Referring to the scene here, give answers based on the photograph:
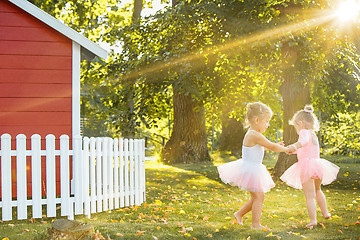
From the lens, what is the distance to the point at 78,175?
7.07 meters

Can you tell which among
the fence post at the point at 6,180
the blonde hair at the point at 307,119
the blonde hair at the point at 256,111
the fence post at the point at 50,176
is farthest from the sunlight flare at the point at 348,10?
the fence post at the point at 6,180

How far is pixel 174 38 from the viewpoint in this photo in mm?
12898

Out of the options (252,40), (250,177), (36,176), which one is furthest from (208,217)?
(252,40)

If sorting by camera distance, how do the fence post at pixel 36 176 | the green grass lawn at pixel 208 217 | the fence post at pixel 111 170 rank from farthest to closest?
the fence post at pixel 111 170 → the fence post at pixel 36 176 → the green grass lawn at pixel 208 217

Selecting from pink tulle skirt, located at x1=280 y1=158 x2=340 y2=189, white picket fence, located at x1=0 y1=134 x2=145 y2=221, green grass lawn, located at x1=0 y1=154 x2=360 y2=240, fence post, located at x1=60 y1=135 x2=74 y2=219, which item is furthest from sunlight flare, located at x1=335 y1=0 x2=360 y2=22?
fence post, located at x1=60 y1=135 x2=74 y2=219

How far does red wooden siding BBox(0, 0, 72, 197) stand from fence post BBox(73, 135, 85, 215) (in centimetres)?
196

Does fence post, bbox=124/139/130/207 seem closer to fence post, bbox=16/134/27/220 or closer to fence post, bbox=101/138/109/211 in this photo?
fence post, bbox=101/138/109/211

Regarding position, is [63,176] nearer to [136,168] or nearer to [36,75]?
[136,168]

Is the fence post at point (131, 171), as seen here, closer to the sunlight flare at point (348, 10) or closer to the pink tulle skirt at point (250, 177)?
the pink tulle skirt at point (250, 177)

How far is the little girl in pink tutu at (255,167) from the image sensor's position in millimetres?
6023

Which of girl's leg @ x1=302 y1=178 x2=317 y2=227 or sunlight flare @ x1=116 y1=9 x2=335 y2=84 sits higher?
sunlight flare @ x1=116 y1=9 x2=335 y2=84

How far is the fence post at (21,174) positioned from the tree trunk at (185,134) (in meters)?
11.1

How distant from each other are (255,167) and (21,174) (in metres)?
3.26

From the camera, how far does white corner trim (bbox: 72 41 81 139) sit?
8.88 meters
